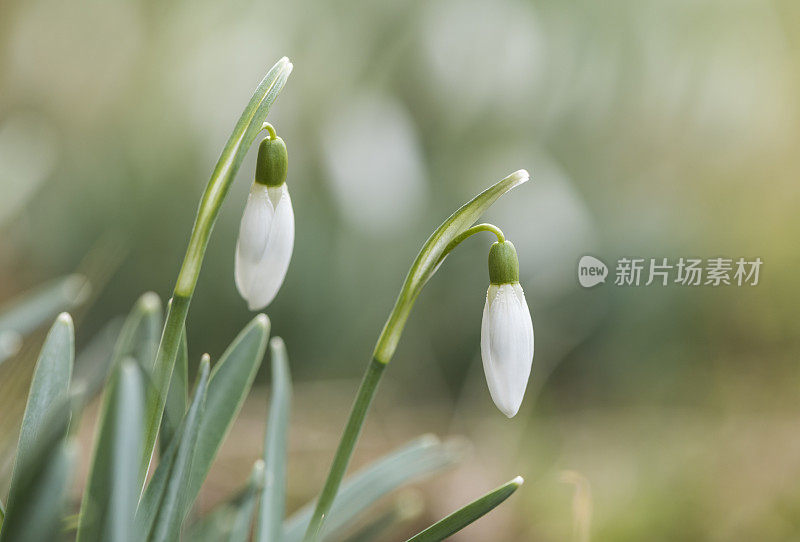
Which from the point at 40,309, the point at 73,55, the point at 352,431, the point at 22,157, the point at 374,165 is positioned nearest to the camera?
the point at 352,431

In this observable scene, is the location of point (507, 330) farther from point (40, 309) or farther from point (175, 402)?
point (40, 309)

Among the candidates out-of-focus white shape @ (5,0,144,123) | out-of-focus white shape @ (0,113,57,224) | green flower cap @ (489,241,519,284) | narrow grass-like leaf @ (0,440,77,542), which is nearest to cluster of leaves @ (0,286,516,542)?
narrow grass-like leaf @ (0,440,77,542)

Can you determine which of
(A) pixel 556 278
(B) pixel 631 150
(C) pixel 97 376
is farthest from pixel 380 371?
(B) pixel 631 150

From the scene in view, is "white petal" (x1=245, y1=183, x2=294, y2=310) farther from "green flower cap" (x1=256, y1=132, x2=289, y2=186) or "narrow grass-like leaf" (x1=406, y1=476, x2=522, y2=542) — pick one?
"narrow grass-like leaf" (x1=406, y1=476, x2=522, y2=542)

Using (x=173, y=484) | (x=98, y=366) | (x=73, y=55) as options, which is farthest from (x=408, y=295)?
(x=73, y=55)

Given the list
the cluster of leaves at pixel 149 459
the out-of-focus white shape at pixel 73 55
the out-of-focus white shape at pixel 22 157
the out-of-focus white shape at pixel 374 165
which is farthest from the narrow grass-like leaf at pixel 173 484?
the out-of-focus white shape at pixel 73 55

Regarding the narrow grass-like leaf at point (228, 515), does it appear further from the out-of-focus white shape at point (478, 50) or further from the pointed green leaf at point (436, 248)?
the out-of-focus white shape at point (478, 50)
